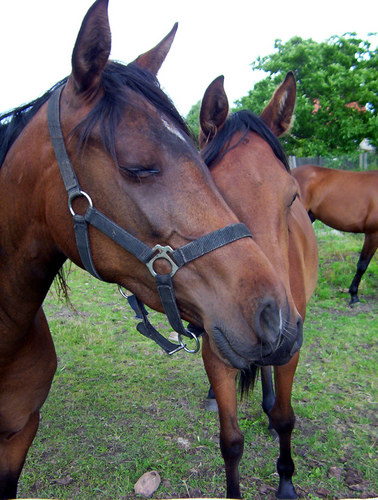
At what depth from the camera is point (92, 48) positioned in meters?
1.11

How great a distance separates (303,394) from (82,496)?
2059 millimetres

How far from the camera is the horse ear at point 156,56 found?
4.91 feet

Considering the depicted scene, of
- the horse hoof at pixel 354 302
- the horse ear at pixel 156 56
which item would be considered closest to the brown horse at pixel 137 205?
the horse ear at pixel 156 56

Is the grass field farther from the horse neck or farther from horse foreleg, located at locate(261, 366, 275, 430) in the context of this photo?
the horse neck

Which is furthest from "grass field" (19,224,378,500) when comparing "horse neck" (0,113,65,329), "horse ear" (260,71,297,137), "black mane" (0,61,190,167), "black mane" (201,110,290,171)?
"horse ear" (260,71,297,137)

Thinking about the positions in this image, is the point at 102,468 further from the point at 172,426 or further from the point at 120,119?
the point at 120,119

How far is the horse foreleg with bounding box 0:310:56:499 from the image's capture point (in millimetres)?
1680

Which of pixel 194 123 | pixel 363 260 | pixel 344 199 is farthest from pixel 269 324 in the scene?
pixel 194 123

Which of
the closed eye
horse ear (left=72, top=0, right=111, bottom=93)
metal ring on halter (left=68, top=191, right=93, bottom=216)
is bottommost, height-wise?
metal ring on halter (left=68, top=191, right=93, bottom=216)

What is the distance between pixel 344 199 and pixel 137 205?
273 inches

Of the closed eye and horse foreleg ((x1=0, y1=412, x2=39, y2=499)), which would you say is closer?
the closed eye

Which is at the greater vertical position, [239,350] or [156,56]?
[156,56]

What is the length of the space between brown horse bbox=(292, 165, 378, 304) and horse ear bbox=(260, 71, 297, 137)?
4930mm

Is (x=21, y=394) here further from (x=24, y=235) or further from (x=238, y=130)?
(x=238, y=130)
